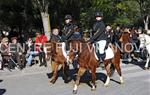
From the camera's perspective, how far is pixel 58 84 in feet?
48.3

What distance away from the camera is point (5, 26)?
29984mm

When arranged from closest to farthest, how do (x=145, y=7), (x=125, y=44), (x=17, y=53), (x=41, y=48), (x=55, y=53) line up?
(x=55, y=53)
(x=17, y=53)
(x=41, y=48)
(x=125, y=44)
(x=145, y=7)

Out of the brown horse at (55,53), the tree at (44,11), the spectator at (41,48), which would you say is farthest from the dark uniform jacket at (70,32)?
the tree at (44,11)

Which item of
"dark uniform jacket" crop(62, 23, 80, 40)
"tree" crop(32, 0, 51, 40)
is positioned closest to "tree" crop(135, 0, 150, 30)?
"tree" crop(32, 0, 51, 40)

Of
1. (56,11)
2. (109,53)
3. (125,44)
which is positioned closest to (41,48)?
(125,44)

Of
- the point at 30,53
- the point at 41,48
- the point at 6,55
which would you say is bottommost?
the point at 30,53

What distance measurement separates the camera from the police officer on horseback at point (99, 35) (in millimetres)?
13383

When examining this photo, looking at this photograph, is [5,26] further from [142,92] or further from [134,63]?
[142,92]

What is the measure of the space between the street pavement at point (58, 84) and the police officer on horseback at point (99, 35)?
4.31ft

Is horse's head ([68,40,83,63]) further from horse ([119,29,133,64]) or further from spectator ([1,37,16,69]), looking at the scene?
horse ([119,29,133,64])

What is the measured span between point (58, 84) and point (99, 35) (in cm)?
252

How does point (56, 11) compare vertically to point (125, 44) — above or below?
above

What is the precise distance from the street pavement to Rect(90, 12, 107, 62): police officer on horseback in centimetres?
131

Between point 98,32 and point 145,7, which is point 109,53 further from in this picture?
point 145,7
